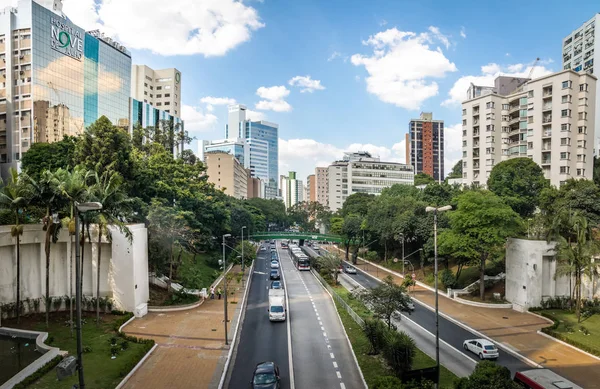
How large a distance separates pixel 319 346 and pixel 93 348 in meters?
14.9

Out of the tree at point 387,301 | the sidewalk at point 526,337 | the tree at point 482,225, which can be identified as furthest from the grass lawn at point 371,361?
the tree at point 482,225

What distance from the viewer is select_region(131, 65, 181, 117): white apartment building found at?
136 m

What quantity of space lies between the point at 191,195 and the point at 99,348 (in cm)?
2821

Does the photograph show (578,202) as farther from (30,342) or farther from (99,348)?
(30,342)

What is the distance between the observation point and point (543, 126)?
221 ft

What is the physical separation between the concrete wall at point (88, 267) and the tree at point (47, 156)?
22013 millimetres

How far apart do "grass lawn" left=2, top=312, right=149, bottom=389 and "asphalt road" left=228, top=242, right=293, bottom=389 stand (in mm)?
6185

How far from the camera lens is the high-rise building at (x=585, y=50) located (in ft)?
285

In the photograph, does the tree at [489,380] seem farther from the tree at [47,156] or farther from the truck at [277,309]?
the tree at [47,156]

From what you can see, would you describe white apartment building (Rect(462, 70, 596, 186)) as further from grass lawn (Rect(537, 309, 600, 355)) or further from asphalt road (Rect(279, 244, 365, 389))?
asphalt road (Rect(279, 244, 365, 389))

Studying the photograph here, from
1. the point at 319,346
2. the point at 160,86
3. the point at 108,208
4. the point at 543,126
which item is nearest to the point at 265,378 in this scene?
the point at 319,346

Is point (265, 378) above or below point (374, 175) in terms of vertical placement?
below

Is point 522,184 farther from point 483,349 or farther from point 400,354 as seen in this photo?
point 400,354

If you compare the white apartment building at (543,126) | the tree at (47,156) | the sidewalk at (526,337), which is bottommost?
the sidewalk at (526,337)
